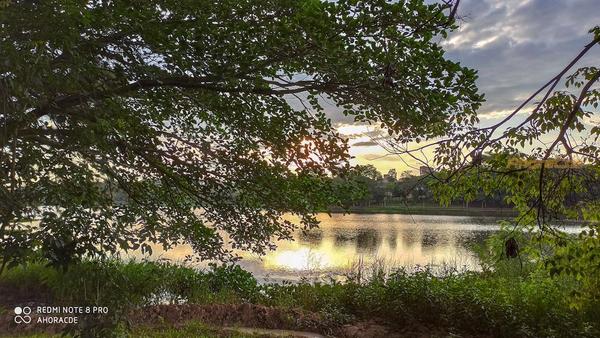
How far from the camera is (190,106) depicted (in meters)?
5.89

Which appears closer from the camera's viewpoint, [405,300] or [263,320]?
[263,320]

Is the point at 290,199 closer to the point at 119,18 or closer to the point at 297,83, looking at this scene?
the point at 297,83

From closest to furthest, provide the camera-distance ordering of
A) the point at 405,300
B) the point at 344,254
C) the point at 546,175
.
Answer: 1. the point at 546,175
2. the point at 405,300
3. the point at 344,254

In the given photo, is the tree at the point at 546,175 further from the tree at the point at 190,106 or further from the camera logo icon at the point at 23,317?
the camera logo icon at the point at 23,317

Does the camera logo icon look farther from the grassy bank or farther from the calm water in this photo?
the calm water

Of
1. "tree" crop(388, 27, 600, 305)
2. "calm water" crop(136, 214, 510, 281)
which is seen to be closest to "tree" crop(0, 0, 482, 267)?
"tree" crop(388, 27, 600, 305)

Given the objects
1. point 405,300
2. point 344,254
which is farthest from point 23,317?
point 344,254

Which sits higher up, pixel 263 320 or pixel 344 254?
pixel 263 320

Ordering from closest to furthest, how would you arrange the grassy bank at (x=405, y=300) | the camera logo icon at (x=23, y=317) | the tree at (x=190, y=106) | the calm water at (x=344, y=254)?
1. the tree at (x=190, y=106)
2. the camera logo icon at (x=23, y=317)
3. the grassy bank at (x=405, y=300)
4. the calm water at (x=344, y=254)

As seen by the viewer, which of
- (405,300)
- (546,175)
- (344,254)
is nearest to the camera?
(546,175)

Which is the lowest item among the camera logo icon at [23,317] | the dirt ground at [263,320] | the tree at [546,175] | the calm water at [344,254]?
the calm water at [344,254]

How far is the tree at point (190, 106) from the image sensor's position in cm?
303

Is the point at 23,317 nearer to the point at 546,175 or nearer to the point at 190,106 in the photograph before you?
the point at 190,106

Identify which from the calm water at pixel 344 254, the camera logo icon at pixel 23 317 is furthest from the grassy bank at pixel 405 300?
the calm water at pixel 344 254
